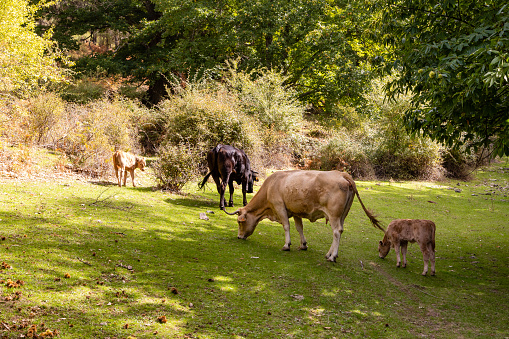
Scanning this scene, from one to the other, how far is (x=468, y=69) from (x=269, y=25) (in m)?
26.0

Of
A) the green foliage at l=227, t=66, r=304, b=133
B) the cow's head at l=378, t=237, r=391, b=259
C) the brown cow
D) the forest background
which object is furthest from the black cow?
the green foliage at l=227, t=66, r=304, b=133

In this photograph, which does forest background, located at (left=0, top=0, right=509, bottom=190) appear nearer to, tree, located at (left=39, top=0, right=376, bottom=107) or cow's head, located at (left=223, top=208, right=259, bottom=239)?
tree, located at (left=39, top=0, right=376, bottom=107)

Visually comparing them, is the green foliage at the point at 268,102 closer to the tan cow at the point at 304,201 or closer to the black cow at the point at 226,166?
the black cow at the point at 226,166

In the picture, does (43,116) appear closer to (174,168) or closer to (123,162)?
(123,162)

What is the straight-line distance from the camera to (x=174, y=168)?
1402cm

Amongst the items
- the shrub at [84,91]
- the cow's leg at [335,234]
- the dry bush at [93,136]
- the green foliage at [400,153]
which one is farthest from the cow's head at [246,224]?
the shrub at [84,91]

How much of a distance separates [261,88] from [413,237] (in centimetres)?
1907

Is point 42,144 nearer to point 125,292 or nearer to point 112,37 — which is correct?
point 125,292

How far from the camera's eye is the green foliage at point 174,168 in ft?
45.9

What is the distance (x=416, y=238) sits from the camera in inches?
344

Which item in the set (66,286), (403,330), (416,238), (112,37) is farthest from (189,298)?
(112,37)

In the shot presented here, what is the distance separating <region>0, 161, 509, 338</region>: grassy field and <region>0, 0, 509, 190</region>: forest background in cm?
287

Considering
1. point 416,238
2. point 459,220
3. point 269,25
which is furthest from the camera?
point 269,25

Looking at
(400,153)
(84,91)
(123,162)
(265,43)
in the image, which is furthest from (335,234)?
(84,91)
